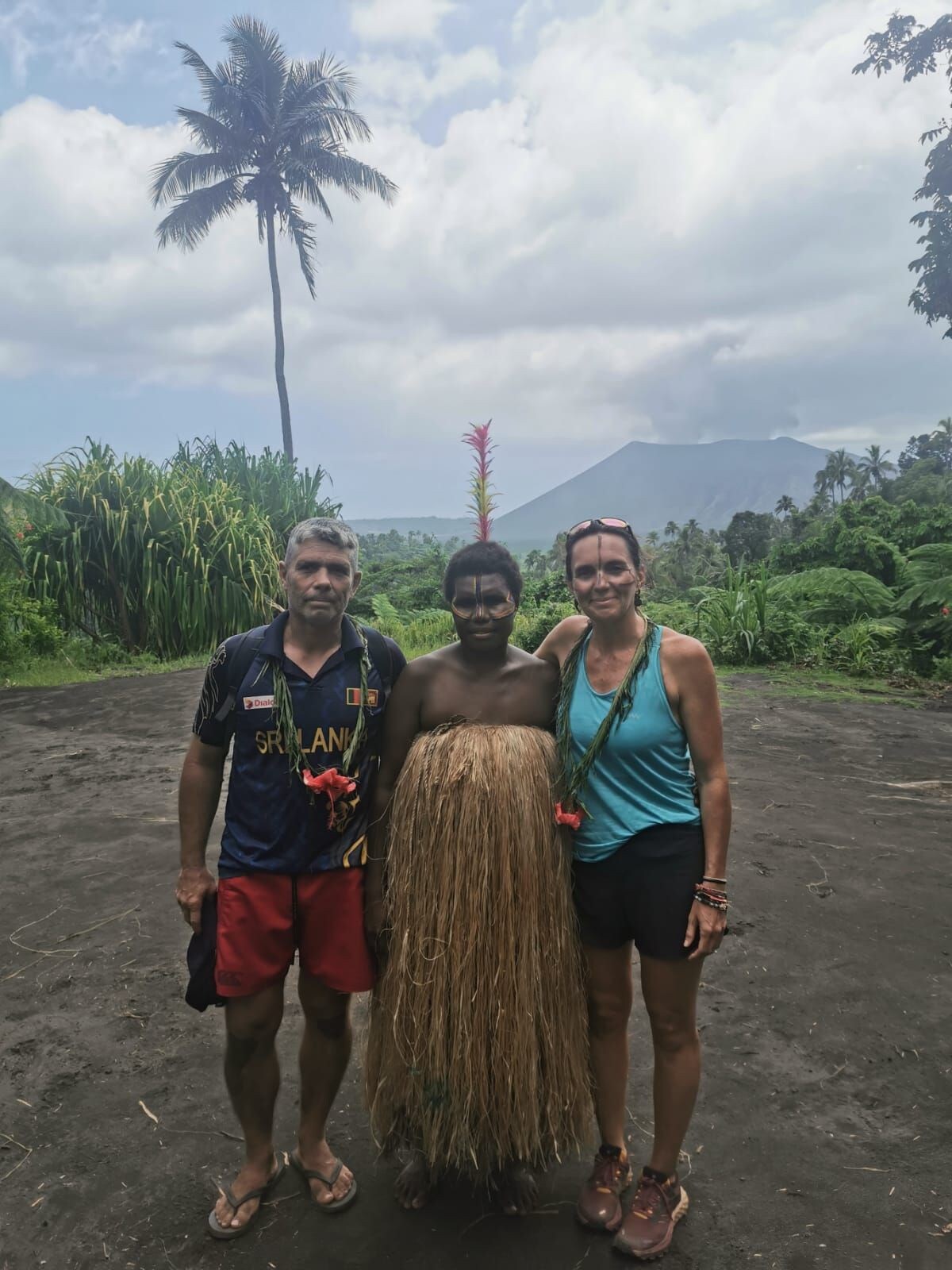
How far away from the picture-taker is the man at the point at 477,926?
1.83 metres

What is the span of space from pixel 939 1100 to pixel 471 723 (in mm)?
1648

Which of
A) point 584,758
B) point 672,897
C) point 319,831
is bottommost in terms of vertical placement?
point 672,897

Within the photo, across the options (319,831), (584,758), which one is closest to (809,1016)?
(584,758)

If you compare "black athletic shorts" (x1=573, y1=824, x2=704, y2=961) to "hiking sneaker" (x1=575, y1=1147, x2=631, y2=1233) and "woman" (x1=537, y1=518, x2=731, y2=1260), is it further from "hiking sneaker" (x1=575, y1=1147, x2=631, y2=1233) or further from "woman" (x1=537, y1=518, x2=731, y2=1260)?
"hiking sneaker" (x1=575, y1=1147, x2=631, y2=1233)

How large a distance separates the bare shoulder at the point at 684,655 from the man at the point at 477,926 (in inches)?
12.8

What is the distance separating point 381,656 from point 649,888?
2.62 ft

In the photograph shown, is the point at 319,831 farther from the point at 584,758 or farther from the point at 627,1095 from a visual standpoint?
the point at 627,1095

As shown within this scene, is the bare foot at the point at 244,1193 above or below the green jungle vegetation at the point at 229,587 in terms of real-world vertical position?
below

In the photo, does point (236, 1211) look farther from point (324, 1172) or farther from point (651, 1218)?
point (651, 1218)

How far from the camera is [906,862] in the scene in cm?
384

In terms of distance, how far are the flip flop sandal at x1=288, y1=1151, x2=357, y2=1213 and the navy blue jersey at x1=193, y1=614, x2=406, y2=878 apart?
0.75 metres

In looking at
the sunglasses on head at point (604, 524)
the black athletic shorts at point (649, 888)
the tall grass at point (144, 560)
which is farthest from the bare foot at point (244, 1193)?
the tall grass at point (144, 560)

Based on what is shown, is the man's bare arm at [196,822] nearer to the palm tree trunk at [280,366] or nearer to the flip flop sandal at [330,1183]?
the flip flop sandal at [330,1183]

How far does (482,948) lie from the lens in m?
1.84
